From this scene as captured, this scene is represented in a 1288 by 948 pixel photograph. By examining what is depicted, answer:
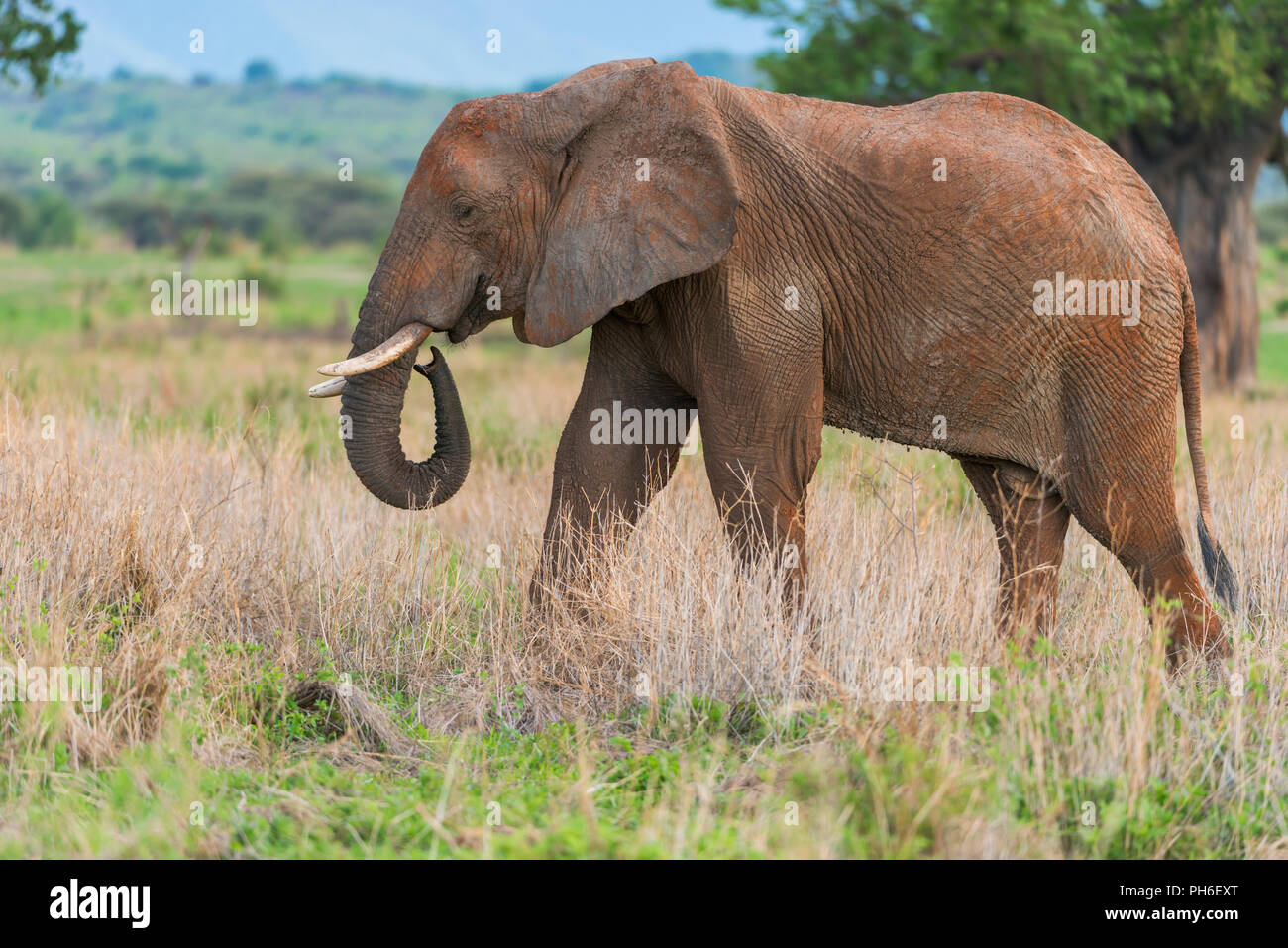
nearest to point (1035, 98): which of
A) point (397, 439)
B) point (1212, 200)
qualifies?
point (1212, 200)

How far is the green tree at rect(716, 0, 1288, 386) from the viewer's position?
16484 mm

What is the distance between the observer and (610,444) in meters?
6.06

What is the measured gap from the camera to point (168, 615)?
5457mm

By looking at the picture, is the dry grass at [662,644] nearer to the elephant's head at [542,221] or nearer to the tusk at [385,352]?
the elephant's head at [542,221]

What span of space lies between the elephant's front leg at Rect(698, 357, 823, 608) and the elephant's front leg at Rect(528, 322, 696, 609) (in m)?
0.49

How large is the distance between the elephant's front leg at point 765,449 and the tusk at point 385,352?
3.68 ft

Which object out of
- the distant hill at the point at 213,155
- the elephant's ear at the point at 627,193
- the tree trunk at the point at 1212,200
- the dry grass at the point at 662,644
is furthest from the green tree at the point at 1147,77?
the distant hill at the point at 213,155

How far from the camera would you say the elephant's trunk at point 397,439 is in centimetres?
571

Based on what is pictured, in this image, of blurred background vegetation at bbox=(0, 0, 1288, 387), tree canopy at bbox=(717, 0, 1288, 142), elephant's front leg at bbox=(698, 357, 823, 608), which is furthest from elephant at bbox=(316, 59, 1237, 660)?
tree canopy at bbox=(717, 0, 1288, 142)

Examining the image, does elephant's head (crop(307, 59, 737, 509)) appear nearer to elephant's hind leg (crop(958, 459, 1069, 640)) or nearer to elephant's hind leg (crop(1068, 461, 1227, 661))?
elephant's hind leg (crop(958, 459, 1069, 640))
